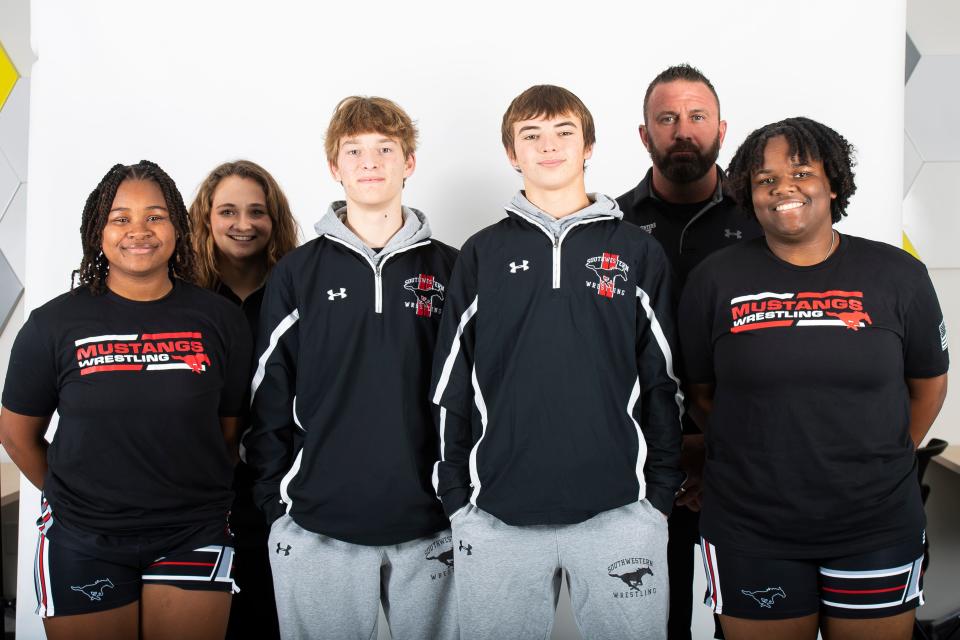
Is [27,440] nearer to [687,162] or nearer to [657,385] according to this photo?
[657,385]

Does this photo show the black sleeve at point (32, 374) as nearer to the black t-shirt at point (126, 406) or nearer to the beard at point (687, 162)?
the black t-shirt at point (126, 406)

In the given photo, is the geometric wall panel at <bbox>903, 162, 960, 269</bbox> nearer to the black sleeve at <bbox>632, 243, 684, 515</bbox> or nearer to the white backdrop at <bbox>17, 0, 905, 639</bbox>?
the white backdrop at <bbox>17, 0, 905, 639</bbox>

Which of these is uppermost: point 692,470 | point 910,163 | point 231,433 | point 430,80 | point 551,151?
point 430,80

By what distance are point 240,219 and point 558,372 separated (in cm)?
110

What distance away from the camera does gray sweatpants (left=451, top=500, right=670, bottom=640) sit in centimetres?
162

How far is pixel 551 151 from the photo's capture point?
66.8 inches

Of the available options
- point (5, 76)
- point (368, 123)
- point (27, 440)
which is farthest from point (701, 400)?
point (5, 76)

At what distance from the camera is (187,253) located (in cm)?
180

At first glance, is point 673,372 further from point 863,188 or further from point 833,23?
point 833,23

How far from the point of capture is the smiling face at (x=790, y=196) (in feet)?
5.22

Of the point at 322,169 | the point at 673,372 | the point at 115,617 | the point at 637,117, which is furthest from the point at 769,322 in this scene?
the point at 322,169

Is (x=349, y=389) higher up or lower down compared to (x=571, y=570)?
higher up

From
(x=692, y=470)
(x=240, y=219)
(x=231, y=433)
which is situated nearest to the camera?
(x=231, y=433)

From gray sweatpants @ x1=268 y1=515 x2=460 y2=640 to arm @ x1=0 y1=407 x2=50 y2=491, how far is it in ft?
1.89
